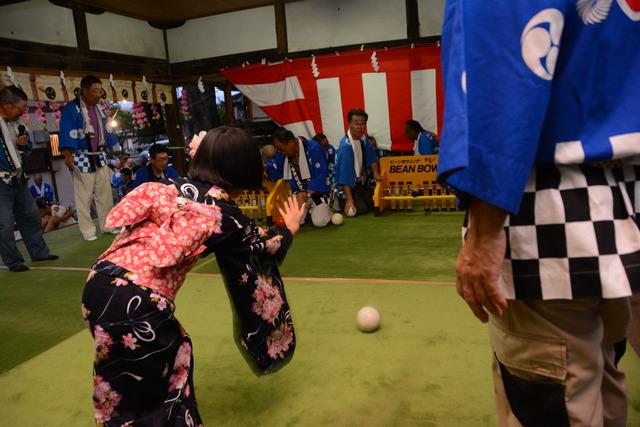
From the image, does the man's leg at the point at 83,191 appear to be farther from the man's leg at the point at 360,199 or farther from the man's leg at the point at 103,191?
the man's leg at the point at 360,199

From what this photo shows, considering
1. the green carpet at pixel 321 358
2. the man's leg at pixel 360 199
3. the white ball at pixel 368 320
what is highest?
the man's leg at pixel 360 199

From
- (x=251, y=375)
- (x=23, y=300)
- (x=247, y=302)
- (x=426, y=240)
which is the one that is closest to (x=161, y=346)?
(x=247, y=302)

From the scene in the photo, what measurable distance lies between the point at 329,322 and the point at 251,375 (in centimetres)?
69

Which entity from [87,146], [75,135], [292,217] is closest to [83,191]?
[87,146]

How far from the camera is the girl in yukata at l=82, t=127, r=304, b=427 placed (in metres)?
Answer: 1.62

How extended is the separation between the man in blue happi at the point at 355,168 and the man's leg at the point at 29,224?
3.65 metres

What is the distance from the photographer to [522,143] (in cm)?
87

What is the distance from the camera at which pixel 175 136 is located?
29.5 feet

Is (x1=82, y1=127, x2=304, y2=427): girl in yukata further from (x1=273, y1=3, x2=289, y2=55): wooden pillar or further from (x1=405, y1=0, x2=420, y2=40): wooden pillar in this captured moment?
(x1=273, y1=3, x2=289, y2=55): wooden pillar

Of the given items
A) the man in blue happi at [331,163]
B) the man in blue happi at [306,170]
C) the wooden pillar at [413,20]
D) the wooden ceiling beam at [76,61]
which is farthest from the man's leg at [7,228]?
the wooden pillar at [413,20]

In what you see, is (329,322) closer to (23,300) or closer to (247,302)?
(247,302)

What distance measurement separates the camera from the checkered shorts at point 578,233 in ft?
3.03

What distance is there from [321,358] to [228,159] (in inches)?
52.4

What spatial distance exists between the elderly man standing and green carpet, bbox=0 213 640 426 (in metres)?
2.12
